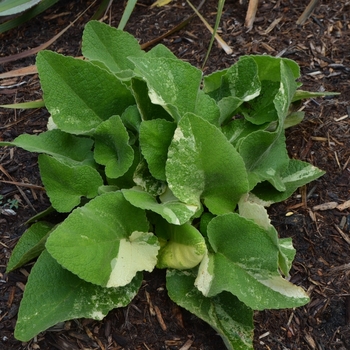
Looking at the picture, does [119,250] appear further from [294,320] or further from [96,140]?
[294,320]

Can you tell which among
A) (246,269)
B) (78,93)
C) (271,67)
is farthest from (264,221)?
(78,93)

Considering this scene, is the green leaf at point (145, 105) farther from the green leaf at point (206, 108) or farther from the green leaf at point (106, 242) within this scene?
the green leaf at point (106, 242)

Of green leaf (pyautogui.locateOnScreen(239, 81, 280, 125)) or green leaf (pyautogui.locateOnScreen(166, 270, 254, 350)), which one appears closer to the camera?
green leaf (pyautogui.locateOnScreen(166, 270, 254, 350))

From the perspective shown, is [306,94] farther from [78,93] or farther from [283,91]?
[78,93]

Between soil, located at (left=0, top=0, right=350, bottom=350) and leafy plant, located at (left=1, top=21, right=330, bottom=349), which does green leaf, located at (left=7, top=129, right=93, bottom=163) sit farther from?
soil, located at (left=0, top=0, right=350, bottom=350)

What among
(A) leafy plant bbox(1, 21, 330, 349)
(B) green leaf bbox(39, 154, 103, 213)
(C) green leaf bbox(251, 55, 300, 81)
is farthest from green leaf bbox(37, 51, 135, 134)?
(C) green leaf bbox(251, 55, 300, 81)

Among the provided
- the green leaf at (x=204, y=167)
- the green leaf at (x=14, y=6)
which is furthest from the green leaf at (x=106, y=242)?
the green leaf at (x=14, y=6)

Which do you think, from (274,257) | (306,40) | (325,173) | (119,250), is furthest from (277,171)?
(306,40)
